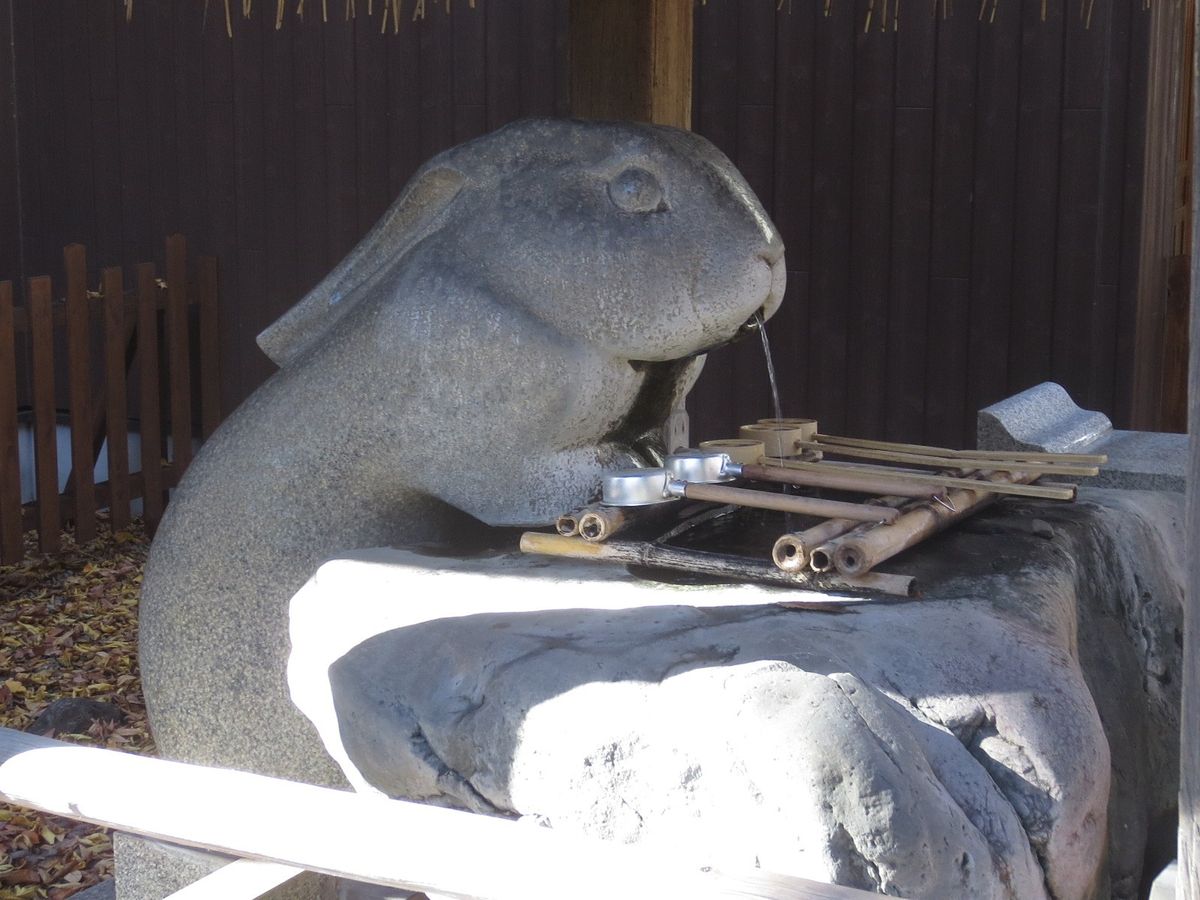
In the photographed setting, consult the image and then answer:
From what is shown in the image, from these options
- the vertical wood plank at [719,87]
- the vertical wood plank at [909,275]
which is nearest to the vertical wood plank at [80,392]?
the vertical wood plank at [719,87]

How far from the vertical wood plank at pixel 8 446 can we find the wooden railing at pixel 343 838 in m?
4.26

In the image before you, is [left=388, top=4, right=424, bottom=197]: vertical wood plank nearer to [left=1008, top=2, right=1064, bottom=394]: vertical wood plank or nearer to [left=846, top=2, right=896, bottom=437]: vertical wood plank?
[left=846, top=2, right=896, bottom=437]: vertical wood plank

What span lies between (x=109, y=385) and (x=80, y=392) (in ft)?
0.50

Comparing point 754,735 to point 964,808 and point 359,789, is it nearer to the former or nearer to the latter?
point 964,808

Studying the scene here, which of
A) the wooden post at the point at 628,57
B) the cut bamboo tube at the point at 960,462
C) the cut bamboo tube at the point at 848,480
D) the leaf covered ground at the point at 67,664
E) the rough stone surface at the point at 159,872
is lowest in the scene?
the leaf covered ground at the point at 67,664

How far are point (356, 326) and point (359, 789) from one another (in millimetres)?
1075

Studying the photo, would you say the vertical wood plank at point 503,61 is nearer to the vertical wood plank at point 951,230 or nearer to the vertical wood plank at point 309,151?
the vertical wood plank at point 309,151

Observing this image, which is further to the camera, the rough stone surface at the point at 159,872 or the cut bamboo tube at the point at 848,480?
the rough stone surface at the point at 159,872

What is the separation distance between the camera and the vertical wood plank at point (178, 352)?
674 cm

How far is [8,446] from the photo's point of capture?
5953 millimetres

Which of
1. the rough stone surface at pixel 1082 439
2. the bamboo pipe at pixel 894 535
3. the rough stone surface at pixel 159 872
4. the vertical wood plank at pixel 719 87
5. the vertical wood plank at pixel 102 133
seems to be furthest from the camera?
the vertical wood plank at pixel 102 133

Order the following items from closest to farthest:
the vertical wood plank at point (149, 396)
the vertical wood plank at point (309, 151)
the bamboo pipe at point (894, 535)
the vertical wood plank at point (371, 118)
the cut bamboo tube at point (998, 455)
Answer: the bamboo pipe at point (894, 535)
the cut bamboo tube at point (998, 455)
the vertical wood plank at point (149, 396)
the vertical wood plank at point (371, 118)
the vertical wood plank at point (309, 151)

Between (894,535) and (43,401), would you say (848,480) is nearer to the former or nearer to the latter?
(894,535)

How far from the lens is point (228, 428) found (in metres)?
3.28
